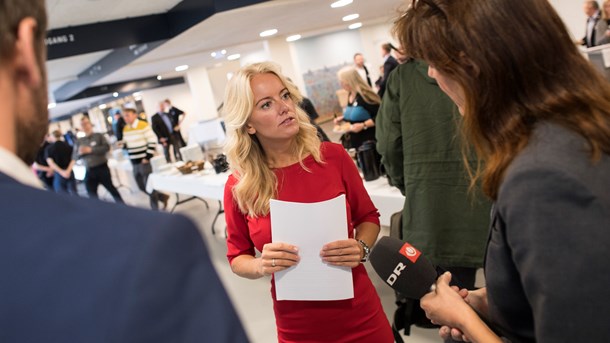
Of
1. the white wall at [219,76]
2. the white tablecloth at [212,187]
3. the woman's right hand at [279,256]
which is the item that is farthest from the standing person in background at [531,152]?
the white wall at [219,76]

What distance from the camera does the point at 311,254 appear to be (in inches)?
71.1

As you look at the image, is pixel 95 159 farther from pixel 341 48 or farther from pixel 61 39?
pixel 341 48

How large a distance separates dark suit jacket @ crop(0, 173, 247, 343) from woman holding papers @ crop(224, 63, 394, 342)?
1.28m

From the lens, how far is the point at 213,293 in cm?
52

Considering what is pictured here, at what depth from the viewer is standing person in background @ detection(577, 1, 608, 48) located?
8383 mm

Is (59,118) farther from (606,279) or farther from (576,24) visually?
(606,279)

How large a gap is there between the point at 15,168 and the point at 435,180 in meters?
2.04

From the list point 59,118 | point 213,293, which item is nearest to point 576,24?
point 213,293

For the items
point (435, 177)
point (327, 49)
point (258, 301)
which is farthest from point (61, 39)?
point (327, 49)

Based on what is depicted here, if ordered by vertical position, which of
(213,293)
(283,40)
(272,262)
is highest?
(283,40)

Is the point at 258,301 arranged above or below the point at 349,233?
below

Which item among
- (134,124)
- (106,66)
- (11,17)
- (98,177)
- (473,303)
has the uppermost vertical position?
(106,66)

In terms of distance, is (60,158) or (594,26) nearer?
(594,26)

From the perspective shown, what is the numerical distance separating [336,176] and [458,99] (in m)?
0.86
